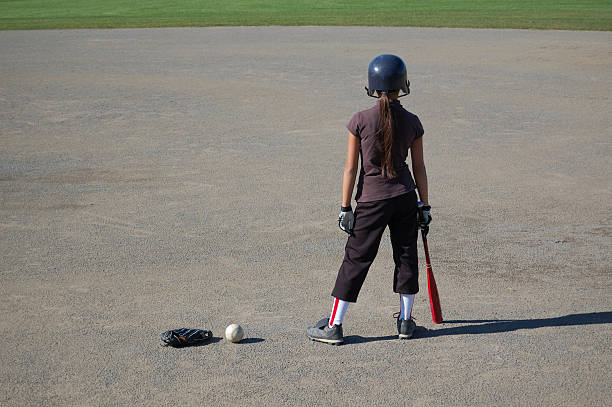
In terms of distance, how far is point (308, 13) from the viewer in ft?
113

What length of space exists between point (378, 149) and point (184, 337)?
1961 mm

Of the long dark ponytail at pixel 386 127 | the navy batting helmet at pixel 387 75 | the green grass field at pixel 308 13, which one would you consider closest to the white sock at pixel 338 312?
the long dark ponytail at pixel 386 127

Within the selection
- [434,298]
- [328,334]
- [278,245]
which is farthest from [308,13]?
[328,334]

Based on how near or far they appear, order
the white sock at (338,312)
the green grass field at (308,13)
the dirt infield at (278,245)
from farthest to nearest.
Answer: the green grass field at (308,13)
the white sock at (338,312)
the dirt infield at (278,245)

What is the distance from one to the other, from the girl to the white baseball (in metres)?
0.52

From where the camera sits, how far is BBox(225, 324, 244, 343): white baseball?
5.61 meters

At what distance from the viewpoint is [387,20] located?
30328mm

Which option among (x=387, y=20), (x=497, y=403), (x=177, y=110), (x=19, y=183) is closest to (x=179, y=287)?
(x=497, y=403)

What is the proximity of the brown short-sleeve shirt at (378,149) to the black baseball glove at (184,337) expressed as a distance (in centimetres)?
154

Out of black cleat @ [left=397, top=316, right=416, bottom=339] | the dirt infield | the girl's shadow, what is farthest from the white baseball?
black cleat @ [left=397, top=316, right=416, bottom=339]

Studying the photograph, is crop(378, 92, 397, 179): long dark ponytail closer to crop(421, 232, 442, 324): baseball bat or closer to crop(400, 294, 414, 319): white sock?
crop(421, 232, 442, 324): baseball bat

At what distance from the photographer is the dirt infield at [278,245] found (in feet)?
17.1

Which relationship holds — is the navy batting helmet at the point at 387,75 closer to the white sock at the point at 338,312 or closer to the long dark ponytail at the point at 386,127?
the long dark ponytail at the point at 386,127

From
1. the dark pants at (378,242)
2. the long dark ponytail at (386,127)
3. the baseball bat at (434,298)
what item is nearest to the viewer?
the long dark ponytail at (386,127)
